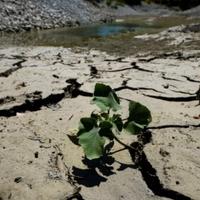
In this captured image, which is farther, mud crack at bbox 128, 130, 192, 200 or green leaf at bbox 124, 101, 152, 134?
green leaf at bbox 124, 101, 152, 134

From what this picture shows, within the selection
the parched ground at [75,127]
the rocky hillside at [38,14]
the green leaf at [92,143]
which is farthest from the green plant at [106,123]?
the rocky hillside at [38,14]

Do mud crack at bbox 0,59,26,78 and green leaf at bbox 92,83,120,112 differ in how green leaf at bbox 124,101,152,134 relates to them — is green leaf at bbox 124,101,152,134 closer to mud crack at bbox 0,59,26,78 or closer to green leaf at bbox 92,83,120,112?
green leaf at bbox 92,83,120,112

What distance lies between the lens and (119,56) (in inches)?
270

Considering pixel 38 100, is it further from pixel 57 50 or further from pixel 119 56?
pixel 57 50

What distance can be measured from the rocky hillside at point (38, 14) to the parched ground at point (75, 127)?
21.2 feet

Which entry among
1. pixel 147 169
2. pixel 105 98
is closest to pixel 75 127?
pixel 105 98

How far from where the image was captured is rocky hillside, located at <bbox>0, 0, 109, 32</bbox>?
12367 mm

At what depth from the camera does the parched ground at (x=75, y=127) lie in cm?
259

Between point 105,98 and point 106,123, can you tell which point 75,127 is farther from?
point 106,123

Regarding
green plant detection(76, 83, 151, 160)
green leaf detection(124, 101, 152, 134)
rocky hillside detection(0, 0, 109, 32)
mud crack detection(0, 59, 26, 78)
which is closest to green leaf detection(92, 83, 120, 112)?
green plant detection(76, 83, 151, 160)

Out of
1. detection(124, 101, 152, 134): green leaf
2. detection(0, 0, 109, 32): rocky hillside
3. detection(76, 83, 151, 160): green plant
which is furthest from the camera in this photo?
detection(0, 0, 109, 32): rocky hillside

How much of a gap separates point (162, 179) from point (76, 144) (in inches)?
27.5

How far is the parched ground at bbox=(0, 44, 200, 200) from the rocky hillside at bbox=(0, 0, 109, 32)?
21.2 feet

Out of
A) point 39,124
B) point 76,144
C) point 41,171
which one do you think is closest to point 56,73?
point 39,124
